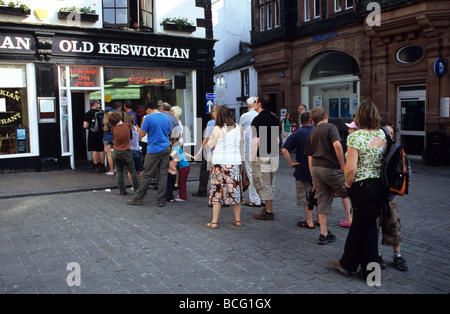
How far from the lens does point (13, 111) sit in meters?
11.9

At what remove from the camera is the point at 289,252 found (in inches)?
207

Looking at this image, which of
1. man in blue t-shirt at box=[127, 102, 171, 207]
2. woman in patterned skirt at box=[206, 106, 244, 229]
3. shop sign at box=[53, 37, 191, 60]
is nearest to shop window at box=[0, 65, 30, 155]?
shop sign at box=[53, 37, 191, 60]

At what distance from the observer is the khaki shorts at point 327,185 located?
18.0 feet

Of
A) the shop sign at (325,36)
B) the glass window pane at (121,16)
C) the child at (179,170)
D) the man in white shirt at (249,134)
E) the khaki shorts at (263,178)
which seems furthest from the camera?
the shop sign at (325,36)

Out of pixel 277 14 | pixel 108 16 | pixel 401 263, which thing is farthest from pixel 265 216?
pixel 277 14

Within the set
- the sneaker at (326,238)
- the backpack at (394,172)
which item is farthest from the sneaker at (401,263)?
the sneaker at (326,238)

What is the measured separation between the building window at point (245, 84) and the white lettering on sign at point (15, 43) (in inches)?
679

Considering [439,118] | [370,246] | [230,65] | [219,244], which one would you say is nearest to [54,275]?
[219,244]

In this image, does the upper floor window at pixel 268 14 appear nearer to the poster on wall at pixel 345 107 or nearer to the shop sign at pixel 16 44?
the poster on wall at pixel 345 107

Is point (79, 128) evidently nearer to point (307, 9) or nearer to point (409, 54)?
point (409, 54)

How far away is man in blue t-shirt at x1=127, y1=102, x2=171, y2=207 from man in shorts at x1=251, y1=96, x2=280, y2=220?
2011 mm

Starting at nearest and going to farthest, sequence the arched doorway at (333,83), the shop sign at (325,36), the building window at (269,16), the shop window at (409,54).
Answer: the shop window at (409,54)
the shop sign at (325,36)
the arched doorway at (333,83)
the building window at (269,16)

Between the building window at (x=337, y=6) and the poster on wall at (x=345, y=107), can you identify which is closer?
the building window at (x=337, y=6)

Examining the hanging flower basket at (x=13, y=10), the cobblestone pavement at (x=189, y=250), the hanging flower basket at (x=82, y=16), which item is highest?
the hanging flower basket at (x=82, y=16)
